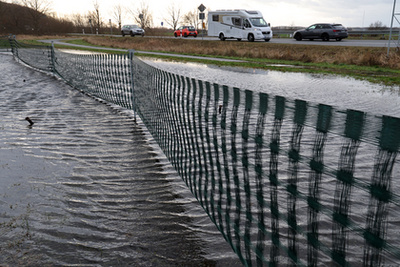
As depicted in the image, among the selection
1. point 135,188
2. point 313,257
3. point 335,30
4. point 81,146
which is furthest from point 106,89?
point 335,30

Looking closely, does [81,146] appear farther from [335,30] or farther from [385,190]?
[335,30]

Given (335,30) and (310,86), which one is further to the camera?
(335,30)

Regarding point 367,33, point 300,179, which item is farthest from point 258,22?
point 300,179

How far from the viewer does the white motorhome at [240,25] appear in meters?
32.5

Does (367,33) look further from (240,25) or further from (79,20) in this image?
(79,20)

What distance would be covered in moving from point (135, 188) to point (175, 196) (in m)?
0.49

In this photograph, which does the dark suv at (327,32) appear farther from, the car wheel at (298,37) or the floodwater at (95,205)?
the floodwater at (95,205)

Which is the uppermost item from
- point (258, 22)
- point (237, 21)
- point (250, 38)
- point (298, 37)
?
point (237, 21)

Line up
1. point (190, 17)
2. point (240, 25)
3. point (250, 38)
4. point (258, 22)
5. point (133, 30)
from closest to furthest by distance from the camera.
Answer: point (250, 38) < point (258, 22) < point (240, 25) < point (133, 30) < point (190, 17)

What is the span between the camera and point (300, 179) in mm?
1813

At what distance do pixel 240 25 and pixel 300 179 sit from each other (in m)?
33.9

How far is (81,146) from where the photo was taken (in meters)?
5.54

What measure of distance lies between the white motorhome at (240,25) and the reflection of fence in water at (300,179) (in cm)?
3019

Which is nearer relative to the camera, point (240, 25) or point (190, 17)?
point (240, 25)
